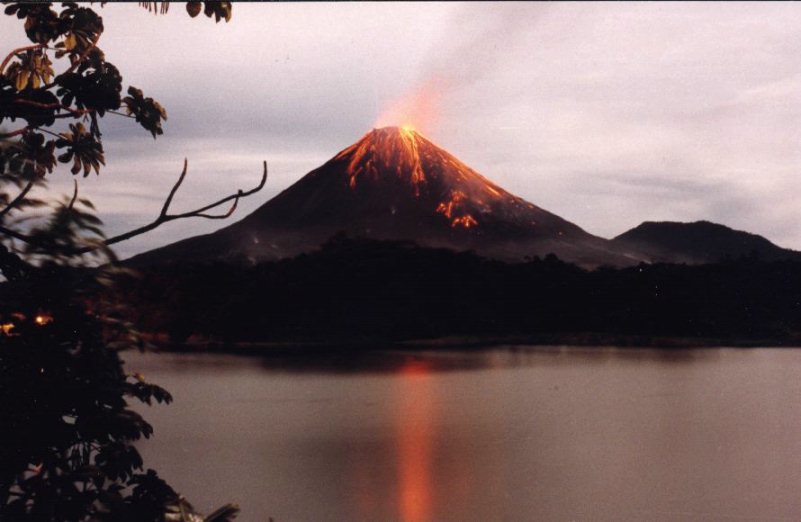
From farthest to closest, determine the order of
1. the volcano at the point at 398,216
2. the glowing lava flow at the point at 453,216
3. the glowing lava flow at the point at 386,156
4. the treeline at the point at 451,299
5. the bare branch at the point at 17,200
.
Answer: the glowing lava flow at the point at 386,156 → the glowing lava flow at the point at 453,216 → the volcano at the point at 398,216 → the treeline at the point at 451,299 → the bare branch at the point at 17,200

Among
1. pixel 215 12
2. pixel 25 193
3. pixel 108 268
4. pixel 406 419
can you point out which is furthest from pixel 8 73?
pixel 406 419

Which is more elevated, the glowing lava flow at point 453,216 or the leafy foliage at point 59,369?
the glowing lava flow at point 453,216

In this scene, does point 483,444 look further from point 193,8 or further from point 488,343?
point 488,343

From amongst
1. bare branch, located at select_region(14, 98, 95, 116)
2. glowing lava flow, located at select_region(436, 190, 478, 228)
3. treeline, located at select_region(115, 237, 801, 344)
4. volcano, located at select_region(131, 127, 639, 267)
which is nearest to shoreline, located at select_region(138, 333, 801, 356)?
treeline, located at select_region(115, 237, 801, 344)

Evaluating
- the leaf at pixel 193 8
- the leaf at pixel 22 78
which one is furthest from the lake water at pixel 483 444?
the leaf at pixel 193 8

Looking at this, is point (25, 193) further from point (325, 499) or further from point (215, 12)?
point (325, 499)

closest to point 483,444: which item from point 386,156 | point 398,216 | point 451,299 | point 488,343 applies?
point 488,343

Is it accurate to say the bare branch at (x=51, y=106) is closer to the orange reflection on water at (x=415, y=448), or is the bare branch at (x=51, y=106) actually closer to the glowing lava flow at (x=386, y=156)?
the orange reflection on water at (x=415, y=448)
